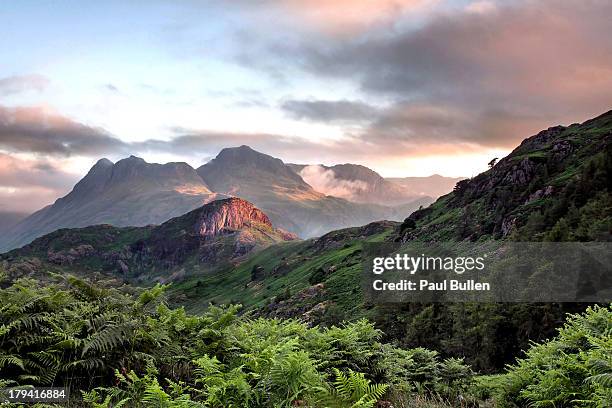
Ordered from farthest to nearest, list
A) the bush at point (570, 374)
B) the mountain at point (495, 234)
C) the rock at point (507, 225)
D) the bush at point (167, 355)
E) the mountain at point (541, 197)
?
the rock at point (507, 225) → the mountain at point (541, 197) → the mountain at point (495, 234) → the bush at point (570, 374) → the bush at point (167, 355)

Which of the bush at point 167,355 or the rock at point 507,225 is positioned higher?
the rock at point 507,225

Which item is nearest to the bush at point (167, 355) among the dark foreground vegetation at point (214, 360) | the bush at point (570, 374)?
the dark foreground vegetation at point (214, 360)

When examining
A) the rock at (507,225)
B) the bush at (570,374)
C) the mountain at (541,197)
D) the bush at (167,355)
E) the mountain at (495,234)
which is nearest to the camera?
the bush at (167,355)

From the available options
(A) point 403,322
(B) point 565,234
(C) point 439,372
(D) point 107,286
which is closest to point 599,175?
(B) point 565,234

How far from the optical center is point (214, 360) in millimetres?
6859

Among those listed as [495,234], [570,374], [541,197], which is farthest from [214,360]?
[541,197]

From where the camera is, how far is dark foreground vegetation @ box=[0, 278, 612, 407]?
611cm

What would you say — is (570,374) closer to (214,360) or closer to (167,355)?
(214,360)

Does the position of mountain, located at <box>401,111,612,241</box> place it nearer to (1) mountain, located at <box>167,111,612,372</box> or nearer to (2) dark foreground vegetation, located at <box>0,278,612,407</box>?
(1) mountain, located at <box>167,111,612,372</box>

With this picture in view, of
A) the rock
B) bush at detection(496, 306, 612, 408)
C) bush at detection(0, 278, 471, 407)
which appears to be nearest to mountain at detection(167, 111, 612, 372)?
the rock

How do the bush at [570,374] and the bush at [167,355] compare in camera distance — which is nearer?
the bush at [167,355]

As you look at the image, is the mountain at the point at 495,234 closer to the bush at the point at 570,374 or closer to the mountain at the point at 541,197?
the mountain at the point at 541,197

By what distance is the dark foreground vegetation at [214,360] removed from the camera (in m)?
6.11

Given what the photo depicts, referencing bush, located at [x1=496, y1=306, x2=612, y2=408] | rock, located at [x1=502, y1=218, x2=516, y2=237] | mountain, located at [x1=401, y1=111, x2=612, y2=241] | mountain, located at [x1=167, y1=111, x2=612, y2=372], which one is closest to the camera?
bush, located at [x1=496, y1=306, x2=612, y2=408]
